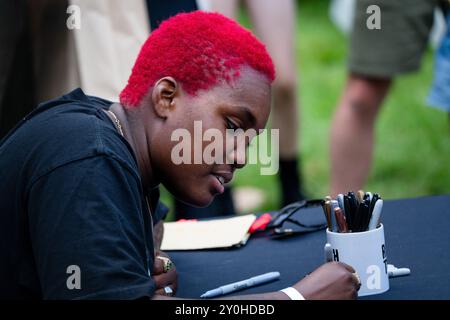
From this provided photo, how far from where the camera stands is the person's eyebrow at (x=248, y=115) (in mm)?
1671

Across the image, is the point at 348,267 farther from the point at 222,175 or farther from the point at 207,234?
the point at 207,234

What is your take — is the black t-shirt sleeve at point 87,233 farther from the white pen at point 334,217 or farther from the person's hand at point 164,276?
the white pen at point 334,217

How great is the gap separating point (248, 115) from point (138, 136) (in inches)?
9.4

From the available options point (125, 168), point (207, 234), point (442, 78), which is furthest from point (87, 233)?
point (442, 78)

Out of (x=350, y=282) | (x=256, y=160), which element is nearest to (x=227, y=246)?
(x=350, y=282)

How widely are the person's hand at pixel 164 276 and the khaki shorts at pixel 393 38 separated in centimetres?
186

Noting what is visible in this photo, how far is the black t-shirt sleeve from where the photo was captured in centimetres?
138

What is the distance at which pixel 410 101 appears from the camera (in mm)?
5754

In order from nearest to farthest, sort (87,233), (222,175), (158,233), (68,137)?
(87,233), (68,137), (222,175), (158,233)

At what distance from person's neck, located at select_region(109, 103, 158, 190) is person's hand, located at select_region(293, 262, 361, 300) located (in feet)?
1.37

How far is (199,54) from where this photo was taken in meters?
1.66
